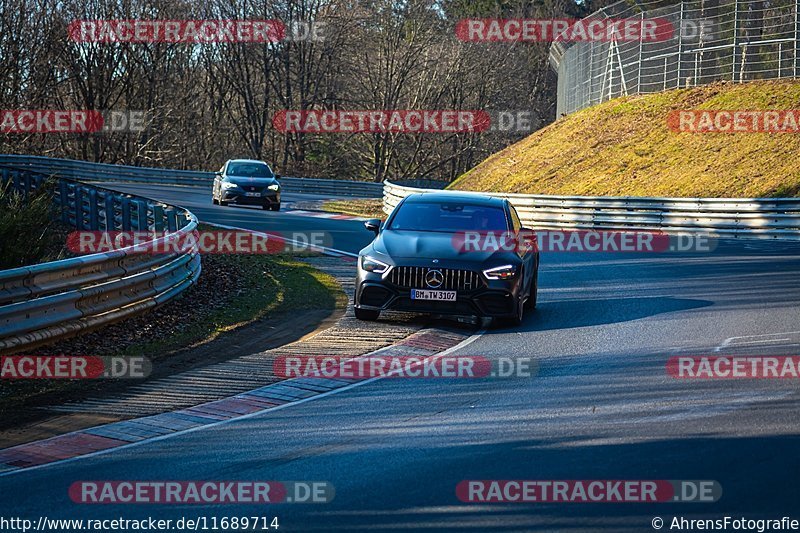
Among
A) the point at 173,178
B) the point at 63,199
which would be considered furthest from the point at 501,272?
the point at 173,178

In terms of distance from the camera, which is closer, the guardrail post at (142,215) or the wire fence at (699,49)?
the guardrail post at (142,215)

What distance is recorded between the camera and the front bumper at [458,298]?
12172 mm

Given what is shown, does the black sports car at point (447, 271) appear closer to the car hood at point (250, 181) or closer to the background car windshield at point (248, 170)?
the car hood at point (250, 181)

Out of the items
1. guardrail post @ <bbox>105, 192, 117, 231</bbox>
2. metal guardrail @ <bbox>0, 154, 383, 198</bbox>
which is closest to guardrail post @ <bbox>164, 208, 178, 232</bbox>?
guardrail post @ <bbox>105, 192, 117, 231</bbox>

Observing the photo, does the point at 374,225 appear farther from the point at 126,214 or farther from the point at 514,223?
the point at 126,214

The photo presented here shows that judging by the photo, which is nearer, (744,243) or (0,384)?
(0,384)

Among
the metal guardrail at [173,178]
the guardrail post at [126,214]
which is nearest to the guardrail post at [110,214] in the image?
the guardrail post at [126,214]

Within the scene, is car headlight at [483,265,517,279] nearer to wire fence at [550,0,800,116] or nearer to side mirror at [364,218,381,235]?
side mirror at [364,218,381,235]

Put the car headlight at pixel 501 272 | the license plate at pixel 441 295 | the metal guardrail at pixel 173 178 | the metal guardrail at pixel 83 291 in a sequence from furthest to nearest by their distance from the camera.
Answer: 1. the metal guardrail at pixel 173 178
2. the car headlight at pixel 501 272
3. the license plate at pixel 441 295
4. the metal guardrail at pixel 83 291

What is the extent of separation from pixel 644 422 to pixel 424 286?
4.75 meters

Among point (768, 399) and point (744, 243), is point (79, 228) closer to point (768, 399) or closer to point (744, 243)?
point (744, 243)

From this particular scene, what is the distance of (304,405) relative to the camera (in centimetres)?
849

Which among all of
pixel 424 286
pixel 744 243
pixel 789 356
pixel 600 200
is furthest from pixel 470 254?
pixel 600 200

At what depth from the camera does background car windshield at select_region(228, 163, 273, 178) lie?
108ft
